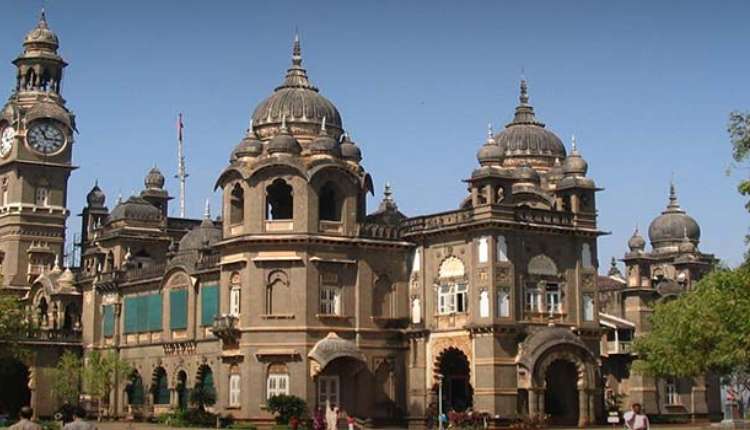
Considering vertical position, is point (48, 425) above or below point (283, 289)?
below

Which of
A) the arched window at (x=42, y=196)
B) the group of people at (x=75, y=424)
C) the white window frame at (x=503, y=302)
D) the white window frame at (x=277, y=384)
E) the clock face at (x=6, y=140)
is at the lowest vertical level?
the group of people at (x=75, y=424)

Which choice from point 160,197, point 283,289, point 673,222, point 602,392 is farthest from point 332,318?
point 673,222

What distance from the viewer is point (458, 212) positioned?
5400 cm

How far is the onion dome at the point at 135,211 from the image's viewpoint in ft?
241

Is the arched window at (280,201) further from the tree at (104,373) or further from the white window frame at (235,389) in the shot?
the tree at (104,373)

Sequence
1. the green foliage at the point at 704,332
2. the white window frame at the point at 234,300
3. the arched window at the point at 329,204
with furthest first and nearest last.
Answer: the arched window at the point at 329,204
the white window frame at the point at 234,300
the green foliage at the point at 704,332

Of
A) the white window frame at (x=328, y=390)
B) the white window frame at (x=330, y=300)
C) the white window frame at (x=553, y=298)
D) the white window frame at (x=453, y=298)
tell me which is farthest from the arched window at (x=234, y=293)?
the white window frame at (x=553, y=298)

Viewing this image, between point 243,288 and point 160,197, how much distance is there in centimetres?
2610

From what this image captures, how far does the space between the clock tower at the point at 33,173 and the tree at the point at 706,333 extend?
39.9 metres

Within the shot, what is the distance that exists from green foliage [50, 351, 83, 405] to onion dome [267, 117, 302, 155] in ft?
70.4

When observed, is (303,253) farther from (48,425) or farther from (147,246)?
(147,246)

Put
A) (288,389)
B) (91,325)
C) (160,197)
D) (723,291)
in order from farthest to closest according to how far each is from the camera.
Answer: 1. (160,197)
2. (91,325)
3. (288,389)
4. (723,291)

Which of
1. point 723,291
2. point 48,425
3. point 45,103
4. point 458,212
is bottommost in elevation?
point 48,425

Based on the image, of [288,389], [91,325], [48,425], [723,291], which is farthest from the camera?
[91,325]
